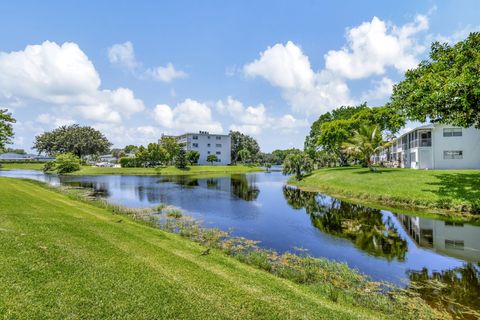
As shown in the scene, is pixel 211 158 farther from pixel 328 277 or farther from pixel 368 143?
pixel 328 277

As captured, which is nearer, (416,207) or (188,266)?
(188,266)

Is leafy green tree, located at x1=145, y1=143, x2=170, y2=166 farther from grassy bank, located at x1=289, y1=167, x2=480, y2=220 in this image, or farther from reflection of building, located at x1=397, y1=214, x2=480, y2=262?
reflection of building, located at x1=397, y1=214, x2=480, y2=262

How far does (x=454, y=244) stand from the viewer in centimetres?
1430

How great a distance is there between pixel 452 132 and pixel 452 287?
4001cm

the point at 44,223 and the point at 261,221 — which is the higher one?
the point at 44,223

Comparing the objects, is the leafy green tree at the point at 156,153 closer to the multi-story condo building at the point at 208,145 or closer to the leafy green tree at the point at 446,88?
the multi-story condo building at the point at 208,145

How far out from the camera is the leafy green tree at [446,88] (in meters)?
21.1

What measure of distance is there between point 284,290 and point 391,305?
10.7 ft

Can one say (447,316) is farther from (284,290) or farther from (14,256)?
(14,256)

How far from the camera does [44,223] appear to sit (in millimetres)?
10617

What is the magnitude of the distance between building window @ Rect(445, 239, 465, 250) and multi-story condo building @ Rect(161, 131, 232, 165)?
326ft

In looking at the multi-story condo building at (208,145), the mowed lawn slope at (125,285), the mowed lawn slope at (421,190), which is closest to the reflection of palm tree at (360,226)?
the mowed lawn slope at (421,190)

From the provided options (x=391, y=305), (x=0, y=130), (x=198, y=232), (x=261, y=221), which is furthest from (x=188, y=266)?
(x=0, y=130)

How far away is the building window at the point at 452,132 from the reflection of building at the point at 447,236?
94.0 ft
